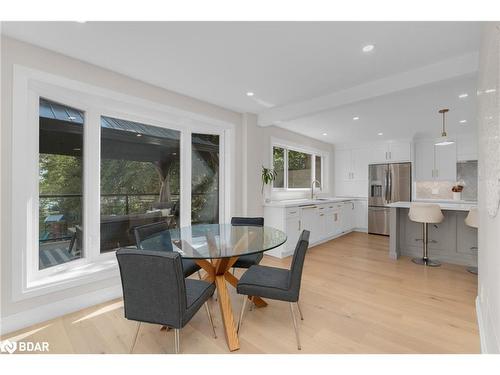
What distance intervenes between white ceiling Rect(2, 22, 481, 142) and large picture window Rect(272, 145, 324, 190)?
1.91 metres

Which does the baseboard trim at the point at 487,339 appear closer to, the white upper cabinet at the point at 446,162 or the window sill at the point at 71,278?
the window sill at the point at 71,278

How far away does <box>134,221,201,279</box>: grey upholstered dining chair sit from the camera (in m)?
2.00

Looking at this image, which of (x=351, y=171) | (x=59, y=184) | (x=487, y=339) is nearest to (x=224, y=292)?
(x=487, y=339)

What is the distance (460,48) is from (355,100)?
1019 mm

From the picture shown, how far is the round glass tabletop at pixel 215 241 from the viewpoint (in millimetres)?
1859

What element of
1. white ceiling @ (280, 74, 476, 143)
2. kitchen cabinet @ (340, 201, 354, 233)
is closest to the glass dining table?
white ceiling @ (280, 74, 476, 143)

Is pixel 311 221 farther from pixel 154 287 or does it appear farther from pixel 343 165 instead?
pixel 154 287

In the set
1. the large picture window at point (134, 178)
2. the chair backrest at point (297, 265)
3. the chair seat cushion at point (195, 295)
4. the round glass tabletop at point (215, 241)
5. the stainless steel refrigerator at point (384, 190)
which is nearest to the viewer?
the chair seat cushion at point (195, 295)

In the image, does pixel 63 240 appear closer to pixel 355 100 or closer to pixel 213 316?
pixel 213 316

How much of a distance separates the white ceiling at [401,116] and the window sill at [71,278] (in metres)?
3.63

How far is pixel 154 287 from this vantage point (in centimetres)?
146

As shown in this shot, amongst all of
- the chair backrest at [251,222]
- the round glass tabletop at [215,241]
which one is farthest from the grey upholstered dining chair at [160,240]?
the chair backrest at [251,222]

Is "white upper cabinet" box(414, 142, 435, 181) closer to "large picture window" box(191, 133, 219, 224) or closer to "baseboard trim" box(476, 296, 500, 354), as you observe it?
"baseboard trim" box(476, 296, 500, 354)

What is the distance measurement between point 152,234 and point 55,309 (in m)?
1.05
